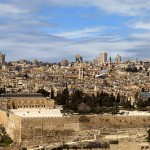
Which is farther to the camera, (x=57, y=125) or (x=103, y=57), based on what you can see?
(x=103, y=57)

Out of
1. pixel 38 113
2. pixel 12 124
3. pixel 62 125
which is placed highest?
pixel 38 113

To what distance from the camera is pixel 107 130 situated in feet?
109

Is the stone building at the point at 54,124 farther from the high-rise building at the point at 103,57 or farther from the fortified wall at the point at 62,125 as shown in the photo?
the high-rise building at the point at 103,57

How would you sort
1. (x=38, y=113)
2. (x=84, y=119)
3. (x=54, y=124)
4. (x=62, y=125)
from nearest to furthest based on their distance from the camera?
(x=54, y=124) < (x=62, y=125) < (x=84, y=119) < (x=38, y=113)

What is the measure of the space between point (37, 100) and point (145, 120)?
10486mm

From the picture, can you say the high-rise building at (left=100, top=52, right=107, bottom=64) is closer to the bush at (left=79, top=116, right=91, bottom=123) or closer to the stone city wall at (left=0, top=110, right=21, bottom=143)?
the stone city wall at (left=0, top=110, right=21, bottom=143)

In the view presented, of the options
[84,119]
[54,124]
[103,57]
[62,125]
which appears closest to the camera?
[54,124]

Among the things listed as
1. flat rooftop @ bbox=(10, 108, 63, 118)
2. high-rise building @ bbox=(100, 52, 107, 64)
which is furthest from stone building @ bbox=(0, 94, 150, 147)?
high-rise building @ bbox=(100, 52, 107, 64)

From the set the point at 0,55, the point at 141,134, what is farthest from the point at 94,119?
the point at 0,55

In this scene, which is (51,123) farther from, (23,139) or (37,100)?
(37,100)

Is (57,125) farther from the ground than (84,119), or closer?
closer

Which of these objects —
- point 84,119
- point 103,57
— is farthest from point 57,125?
point 103,57

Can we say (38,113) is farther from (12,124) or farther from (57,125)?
(57,125)

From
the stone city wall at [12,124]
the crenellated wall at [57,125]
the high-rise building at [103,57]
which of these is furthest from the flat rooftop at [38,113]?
the high-rise building at [103,57]
